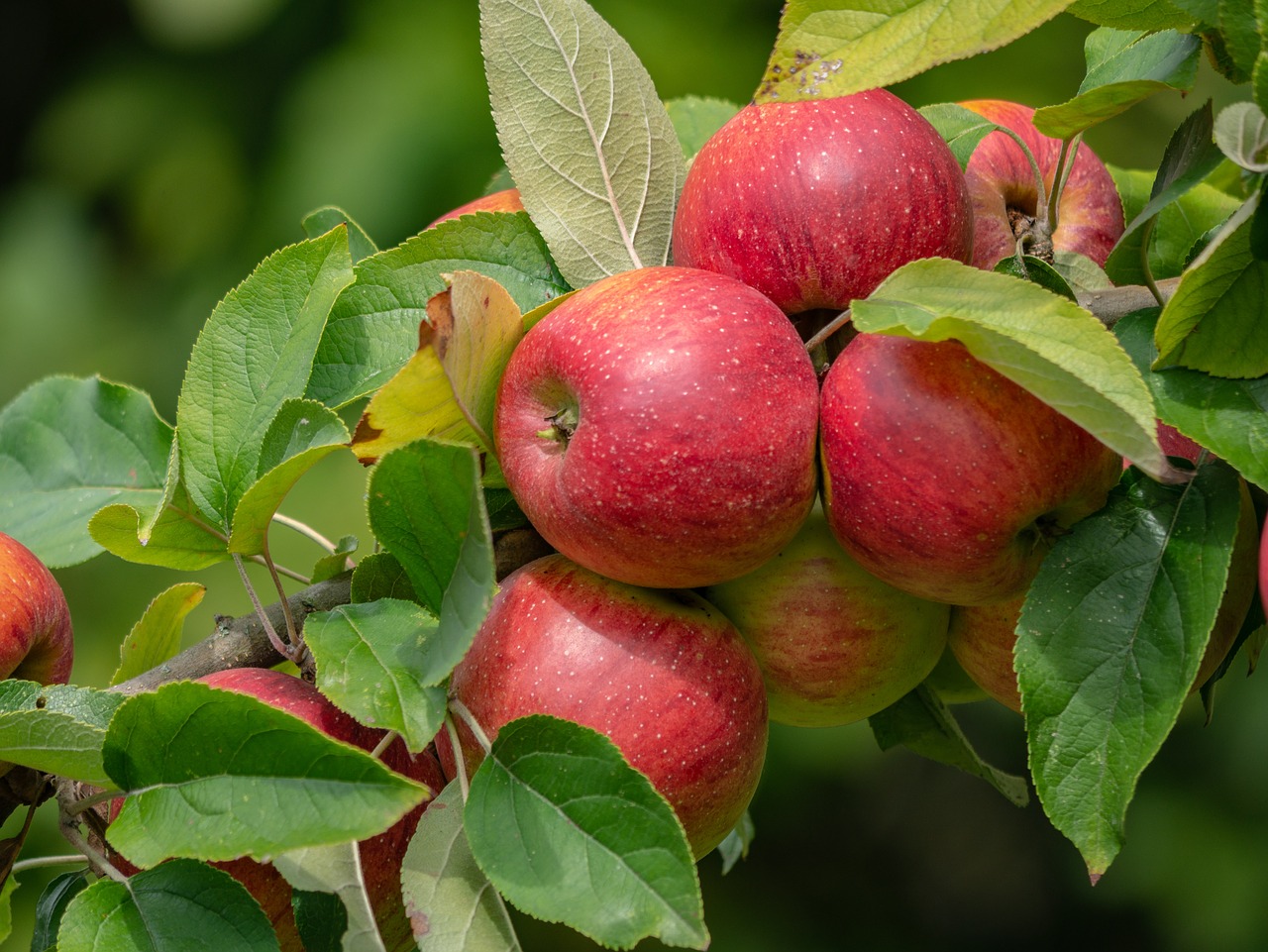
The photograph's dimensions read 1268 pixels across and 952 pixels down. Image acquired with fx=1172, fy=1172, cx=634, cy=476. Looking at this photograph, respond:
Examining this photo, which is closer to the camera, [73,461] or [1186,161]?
[1186,161]

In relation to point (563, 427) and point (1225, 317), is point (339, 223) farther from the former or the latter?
point (1225, 317)

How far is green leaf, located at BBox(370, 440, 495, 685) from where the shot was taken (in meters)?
0.48

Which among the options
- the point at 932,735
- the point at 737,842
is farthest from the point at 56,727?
the point at 737,842

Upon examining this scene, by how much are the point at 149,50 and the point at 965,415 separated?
2.05 meters

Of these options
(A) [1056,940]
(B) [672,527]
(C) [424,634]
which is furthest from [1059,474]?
(A) [1056,940]

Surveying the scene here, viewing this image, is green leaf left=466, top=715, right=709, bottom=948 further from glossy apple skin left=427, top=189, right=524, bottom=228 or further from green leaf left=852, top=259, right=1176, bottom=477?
glossy apple skin left=427, top=189, right=524, bottom=228

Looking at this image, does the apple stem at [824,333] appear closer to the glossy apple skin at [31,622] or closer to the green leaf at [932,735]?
the green leaf at [932,735]

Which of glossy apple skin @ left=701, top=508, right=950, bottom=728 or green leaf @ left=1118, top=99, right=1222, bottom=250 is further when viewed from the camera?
glossy apple skin @ left=701, top=508, right=950, bottom=728

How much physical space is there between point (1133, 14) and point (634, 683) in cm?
40

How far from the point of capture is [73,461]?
0.81 metres

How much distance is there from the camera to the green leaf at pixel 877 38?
0.48 m

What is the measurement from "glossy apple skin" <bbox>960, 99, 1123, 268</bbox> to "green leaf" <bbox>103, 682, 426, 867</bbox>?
17.6 inches

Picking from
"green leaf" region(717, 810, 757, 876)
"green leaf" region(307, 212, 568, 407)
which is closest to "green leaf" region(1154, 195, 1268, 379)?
"green leaf" region(307, 212, 568, 407)

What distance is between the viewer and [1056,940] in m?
2.04
